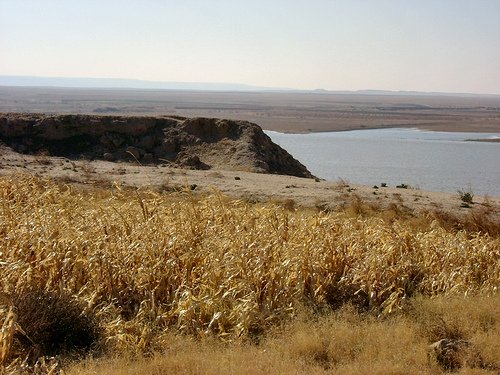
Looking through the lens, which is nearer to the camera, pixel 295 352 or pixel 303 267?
pixel 295 352

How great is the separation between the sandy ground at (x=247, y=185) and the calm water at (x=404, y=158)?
722cm

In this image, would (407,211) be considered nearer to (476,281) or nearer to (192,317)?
(476,281)

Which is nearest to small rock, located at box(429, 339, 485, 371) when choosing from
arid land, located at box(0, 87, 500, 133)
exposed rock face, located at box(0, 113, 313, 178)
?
exposed rock face, located at box(0, 113, 313, 178)

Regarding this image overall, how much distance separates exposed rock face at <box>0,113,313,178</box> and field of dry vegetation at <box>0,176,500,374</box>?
1724cm

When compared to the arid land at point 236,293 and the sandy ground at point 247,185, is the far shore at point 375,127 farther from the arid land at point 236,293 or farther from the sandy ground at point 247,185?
the arid land at point 236,293

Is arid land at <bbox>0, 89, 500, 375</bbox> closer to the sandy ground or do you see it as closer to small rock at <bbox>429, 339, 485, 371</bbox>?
small rock at <bbox>429, 339, 485, 371</bbox>

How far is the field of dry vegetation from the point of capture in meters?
5.28

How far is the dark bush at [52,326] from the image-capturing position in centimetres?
539

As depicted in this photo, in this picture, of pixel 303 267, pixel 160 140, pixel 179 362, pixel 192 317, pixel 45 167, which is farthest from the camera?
pixel 160 140

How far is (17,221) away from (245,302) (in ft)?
11.8

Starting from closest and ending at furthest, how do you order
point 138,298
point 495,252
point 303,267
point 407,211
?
point 138,298 → point 303,267 → point 495,252 → point 407,211

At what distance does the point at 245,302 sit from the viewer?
6.16m

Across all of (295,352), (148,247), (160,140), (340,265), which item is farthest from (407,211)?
(160,140)

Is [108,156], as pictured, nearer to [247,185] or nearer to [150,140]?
[150,140]
